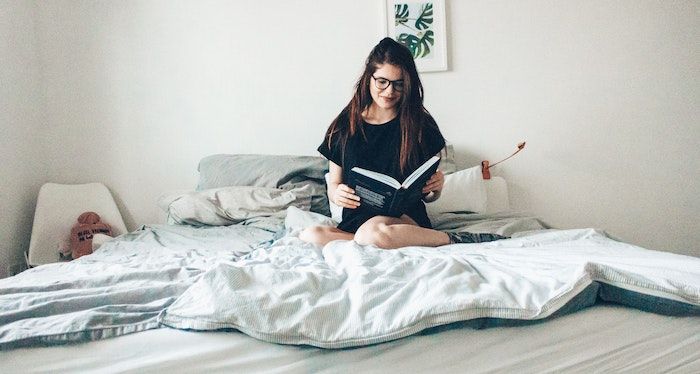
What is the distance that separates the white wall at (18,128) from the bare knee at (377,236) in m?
1.72

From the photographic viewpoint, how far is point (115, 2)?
2.80m

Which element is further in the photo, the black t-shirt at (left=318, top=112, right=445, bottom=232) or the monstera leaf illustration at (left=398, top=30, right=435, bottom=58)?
the monstera leaf illustration at (left=398, top=30, right=435, bottom=58)

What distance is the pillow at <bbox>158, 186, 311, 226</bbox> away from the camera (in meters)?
2.29

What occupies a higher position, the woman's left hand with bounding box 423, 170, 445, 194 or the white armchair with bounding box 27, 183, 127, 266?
the woman's left hand with bounding box 423, 170, 445, 194

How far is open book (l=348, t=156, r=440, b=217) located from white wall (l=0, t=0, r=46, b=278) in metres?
1.71

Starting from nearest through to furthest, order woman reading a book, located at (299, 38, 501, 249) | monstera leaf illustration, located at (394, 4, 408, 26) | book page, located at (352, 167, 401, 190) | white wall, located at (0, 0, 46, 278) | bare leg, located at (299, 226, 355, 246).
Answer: book page, located at (352, 167, 401, 190) → bare leg, located at (299, 226, 355, 246) → woman reading a book, located at (299, 38, 501, 249) → white wall, located at (0, 0, 46, 278) → monstera leaf illustration, located at (394, 4, 408, 26)

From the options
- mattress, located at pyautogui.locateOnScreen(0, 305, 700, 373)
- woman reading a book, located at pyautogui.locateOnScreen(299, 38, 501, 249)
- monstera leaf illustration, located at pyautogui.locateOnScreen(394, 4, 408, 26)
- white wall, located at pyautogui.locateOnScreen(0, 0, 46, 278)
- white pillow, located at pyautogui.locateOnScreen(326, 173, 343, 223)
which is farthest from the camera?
monstera leaf illustration, located at pyautogui.locateOnScreen(394, 4, 408, 26)

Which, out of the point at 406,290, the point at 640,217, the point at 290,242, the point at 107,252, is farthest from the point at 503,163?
the point at 406,290

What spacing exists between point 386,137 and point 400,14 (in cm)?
105

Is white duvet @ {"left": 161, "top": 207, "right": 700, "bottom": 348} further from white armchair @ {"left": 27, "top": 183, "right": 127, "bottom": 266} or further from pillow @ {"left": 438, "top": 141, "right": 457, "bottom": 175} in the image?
white armchair @ {"left": 27, "top": 183, "right": 127, "bottom": 266}

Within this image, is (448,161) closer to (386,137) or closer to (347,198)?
(386,137)

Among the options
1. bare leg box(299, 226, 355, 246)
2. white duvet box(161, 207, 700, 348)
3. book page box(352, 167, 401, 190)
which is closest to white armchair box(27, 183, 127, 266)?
bare leg box(299, 226, 355, 246)

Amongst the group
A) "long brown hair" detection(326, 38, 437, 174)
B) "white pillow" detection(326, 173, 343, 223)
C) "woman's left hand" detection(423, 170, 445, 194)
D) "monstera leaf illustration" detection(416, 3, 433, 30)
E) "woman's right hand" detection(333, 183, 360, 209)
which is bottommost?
"white pillow" detection(326, 173, 343, 223)

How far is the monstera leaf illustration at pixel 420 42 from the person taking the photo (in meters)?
2.80
